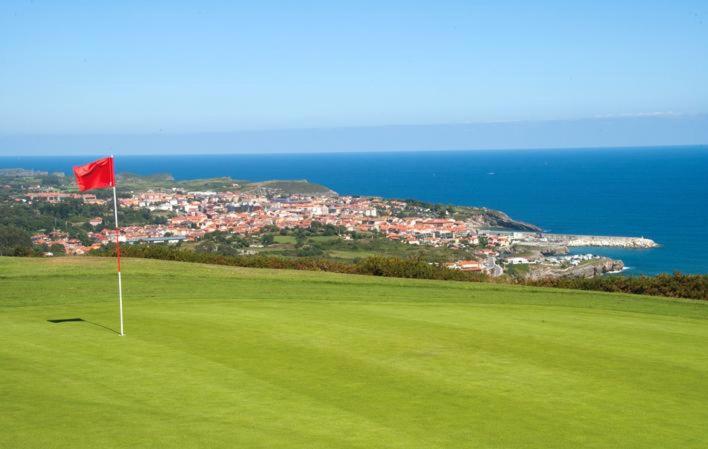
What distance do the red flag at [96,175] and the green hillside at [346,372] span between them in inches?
92.7

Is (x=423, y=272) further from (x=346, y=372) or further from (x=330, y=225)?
(x=330, y=225)

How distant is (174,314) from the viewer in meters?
14.8

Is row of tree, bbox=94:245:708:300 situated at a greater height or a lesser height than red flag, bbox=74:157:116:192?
lesser

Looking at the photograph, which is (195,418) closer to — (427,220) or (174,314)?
(174,314)

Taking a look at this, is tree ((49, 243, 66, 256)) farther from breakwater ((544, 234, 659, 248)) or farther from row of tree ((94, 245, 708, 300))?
breakwater ((544, 234, 659, 248))

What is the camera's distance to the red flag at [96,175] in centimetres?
1270

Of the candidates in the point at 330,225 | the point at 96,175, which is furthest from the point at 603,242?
the point at 96,175

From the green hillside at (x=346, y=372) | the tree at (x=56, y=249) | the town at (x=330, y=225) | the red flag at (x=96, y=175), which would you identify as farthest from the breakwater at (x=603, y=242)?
the red flag at (x=96, y=175)

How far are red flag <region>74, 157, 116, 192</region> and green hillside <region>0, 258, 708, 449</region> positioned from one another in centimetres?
235

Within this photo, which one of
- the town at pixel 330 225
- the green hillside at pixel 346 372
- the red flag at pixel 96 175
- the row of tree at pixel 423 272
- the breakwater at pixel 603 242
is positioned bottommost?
the breakwater at pixel 603 242

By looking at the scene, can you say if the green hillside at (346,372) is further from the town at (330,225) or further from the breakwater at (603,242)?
the breakwater at (603,242)

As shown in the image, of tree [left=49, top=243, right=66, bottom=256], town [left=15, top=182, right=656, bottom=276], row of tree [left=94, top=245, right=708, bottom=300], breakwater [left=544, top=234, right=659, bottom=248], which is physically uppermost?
row of tree [left=94, top=245, right=708, bottom=300]

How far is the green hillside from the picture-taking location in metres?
7.92

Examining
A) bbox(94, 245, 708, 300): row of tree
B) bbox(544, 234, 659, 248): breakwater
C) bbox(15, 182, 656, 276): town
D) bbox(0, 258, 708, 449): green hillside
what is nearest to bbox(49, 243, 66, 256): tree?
bbox(15, 182, 656, 276): town
